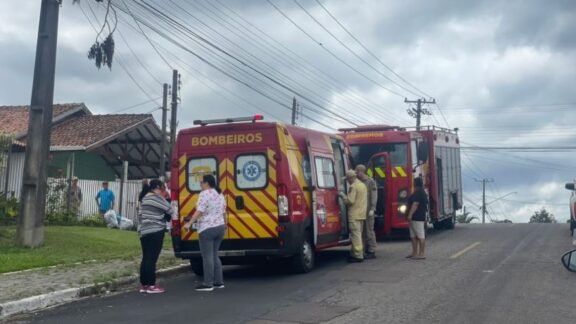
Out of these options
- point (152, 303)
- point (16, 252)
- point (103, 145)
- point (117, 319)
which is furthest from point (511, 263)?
point (103, 145)

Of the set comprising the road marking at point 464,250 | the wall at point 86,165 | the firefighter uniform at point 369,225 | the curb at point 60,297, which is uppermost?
the wall at point 86,165

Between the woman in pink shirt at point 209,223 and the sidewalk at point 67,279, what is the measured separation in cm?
150

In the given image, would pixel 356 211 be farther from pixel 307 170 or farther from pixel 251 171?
pixel 251 171

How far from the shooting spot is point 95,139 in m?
27.0

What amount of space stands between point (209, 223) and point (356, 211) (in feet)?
12.6

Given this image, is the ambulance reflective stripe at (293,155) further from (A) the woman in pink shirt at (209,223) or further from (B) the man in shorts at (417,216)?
(B) the man in shorts at (417,216)

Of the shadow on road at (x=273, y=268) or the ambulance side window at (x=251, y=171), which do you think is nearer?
the ambulance side window at (x=251, y=171)

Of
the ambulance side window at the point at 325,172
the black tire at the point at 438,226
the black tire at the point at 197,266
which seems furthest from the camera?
the black tire at the point at 438,226

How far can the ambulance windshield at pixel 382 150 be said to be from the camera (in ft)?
58.6

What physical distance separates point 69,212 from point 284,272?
35.2 ft

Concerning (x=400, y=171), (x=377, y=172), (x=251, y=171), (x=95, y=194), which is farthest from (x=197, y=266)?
(x=95, y=194)

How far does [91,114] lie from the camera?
3225 centimetres

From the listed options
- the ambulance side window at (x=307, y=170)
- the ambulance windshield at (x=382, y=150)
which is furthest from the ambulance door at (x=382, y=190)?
the ambulance side window at (x=307, y=170)

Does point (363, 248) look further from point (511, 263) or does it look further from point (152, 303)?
point (152, 303)
